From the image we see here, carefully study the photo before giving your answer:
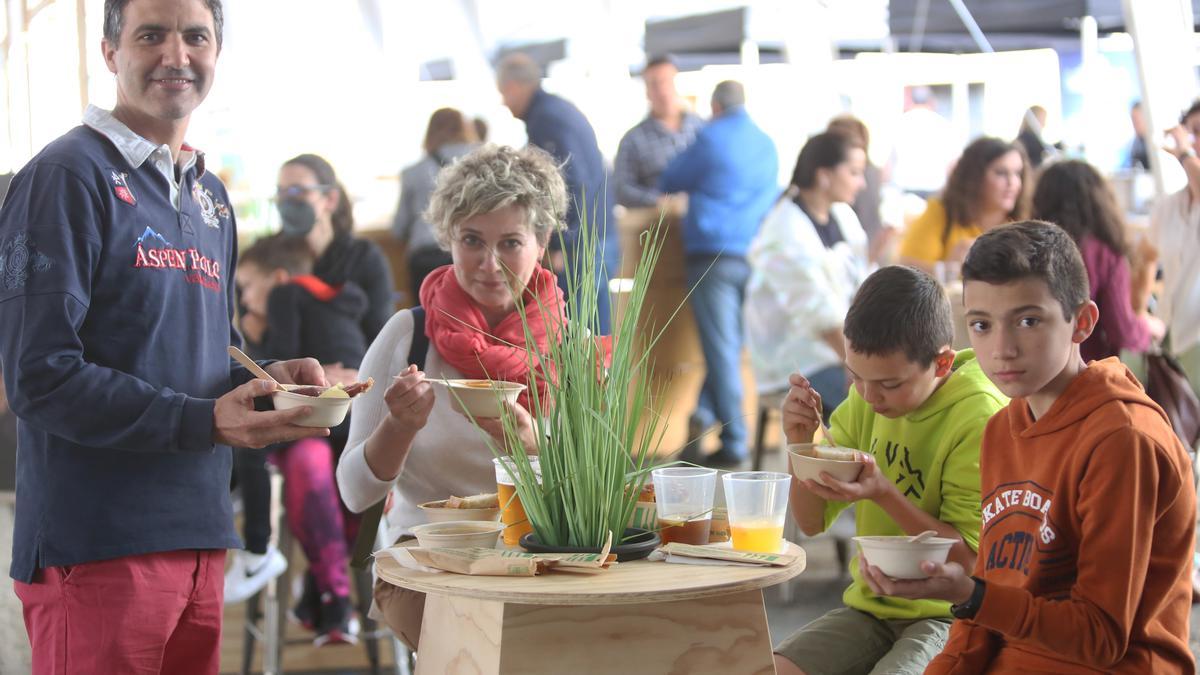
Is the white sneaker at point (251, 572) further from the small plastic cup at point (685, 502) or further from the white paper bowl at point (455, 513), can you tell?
the small plastic cup at point (685, 502)

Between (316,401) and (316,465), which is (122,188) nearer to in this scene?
(316,401)

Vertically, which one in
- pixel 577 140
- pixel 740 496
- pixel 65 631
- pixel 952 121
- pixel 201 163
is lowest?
pixel 65 631

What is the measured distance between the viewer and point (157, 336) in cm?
197

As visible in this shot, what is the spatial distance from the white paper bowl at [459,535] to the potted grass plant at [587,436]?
5cm

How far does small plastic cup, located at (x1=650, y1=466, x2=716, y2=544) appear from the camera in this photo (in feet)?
6.31

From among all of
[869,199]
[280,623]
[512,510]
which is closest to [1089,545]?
[512,510]

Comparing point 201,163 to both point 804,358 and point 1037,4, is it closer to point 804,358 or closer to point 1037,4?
point 804,358

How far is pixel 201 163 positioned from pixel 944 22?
315 inches

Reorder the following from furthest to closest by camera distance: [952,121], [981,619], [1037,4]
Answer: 1. [952,121]
2. [1037,4]
3. [981,619]

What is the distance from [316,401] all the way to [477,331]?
0.66 metres

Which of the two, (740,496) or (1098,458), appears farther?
(740,496)

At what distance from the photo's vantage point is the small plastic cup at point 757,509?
1.87 meters

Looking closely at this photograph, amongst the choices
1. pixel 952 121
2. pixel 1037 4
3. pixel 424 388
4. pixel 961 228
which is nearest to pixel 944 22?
pixel 1037 4

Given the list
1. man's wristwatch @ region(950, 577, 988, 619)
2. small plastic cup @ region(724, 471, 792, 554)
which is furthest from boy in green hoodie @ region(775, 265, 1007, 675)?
man's wristwatch @ region(950, 577, 988, 619)
